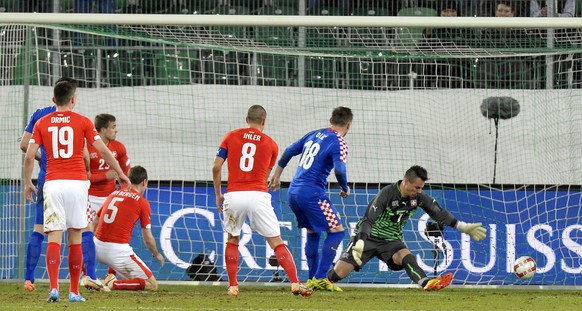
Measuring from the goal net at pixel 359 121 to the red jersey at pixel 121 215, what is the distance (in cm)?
187

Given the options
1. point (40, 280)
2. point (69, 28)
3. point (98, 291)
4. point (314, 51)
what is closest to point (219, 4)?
point (314, 51)

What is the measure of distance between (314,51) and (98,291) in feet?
15.2

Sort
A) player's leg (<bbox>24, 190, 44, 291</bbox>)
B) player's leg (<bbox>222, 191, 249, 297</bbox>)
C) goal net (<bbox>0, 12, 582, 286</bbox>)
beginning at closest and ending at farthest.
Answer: player's leg (<bbox>222, 191, 249, 297</bbox>) → player's leg (<bbox>24, 190, 44, 291</bbox>) → goal net (<bbox>0, 12, 582, 286</bbox>)

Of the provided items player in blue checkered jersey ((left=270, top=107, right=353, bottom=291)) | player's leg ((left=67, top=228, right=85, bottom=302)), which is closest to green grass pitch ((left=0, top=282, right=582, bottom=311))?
player's leg ((left=67, top=228, right=85, bottom=302))

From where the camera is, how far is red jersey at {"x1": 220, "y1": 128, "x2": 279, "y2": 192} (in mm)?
10672

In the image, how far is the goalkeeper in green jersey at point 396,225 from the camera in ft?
38.1

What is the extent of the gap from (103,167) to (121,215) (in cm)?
86

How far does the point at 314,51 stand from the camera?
1448 cm

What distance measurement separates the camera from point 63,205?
953 cm

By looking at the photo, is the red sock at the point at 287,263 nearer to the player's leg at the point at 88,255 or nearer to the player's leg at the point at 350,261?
the player's leg at the point at 350,261

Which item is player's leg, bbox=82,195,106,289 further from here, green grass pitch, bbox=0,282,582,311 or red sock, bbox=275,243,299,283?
red sock, bbox=275,243,299,283

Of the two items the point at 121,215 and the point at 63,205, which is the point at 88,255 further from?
the point at 63,205

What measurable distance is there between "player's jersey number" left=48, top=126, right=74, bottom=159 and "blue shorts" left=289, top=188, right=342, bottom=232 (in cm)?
312

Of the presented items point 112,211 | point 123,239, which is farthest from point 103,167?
point 123,239
